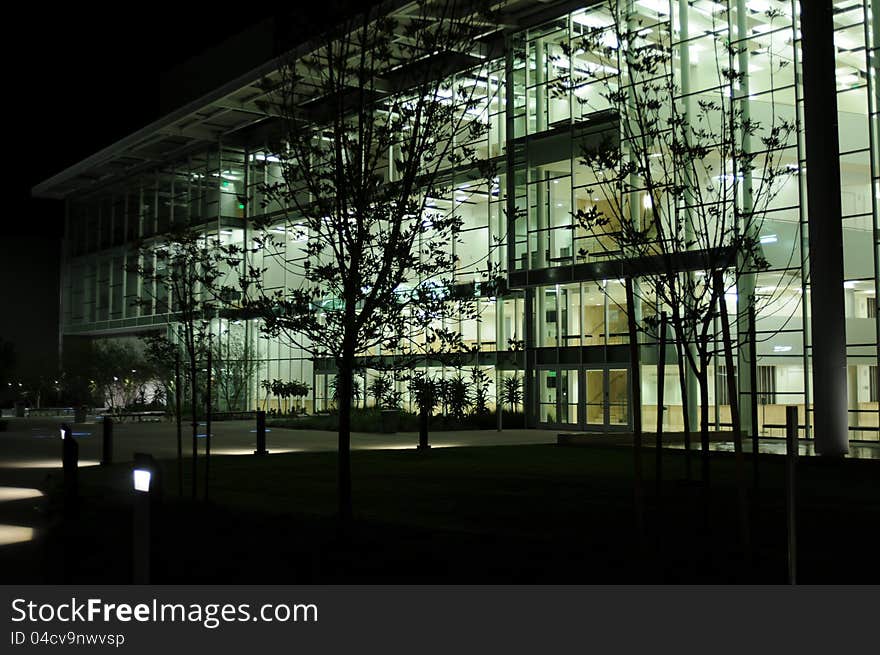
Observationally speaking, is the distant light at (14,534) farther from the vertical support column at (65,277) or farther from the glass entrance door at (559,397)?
the vertical support column at (65,277)

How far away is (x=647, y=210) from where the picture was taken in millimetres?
19453

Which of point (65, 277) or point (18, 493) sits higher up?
point (65, 277)

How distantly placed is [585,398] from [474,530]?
Result: 80.0ft

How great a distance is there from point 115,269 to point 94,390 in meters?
13.3

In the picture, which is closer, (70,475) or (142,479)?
(142,479)

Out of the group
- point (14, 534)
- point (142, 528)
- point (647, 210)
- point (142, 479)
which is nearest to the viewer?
point (142, 528)

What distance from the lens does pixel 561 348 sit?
35.3 m

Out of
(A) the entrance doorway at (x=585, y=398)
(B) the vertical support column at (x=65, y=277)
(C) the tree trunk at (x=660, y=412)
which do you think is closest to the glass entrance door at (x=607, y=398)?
(A) the entrance doorway at (x=585, y=398)

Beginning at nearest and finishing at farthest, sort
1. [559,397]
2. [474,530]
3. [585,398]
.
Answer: [474,530]
[585,398]
[559,397]

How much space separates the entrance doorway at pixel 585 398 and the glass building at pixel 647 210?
0.19 ft

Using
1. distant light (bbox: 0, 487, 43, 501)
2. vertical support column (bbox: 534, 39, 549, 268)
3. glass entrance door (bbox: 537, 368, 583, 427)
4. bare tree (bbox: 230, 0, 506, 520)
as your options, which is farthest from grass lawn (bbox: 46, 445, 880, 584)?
vertical support column (bbox: 534, 39, 549, 268)

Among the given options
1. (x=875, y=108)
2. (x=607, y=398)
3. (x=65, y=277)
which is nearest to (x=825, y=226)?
(x=875, y=108)

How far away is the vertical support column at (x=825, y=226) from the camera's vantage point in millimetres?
22500

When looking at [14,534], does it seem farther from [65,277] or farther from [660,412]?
[65,277]
